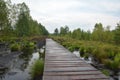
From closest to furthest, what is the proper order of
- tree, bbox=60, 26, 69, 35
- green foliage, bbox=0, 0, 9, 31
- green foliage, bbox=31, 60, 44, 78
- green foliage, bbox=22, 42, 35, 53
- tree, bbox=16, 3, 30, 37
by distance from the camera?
green foliage, bbox=31, 60, 44, 78 → green foliage, bbox=0, 0, 9, 31 → green foliage, bbox=22, 42, 35, 53 → tree, bbox=16, 3, 30, 37 → tree, bbox=60, 26, 69, 35

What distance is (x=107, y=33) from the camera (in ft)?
155

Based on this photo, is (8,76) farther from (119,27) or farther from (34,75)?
(119,27)

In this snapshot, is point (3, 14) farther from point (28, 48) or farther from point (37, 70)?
point (37, 70)

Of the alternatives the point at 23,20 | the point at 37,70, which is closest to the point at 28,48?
the point at 37,70

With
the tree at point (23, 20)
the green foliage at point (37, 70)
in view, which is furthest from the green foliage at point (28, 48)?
the tree at point (23, 20)

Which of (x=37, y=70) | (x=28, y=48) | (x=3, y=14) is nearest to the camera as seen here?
(x=37, y=70)

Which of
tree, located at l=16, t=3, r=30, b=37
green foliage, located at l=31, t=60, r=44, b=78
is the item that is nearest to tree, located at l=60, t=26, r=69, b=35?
tree, located at l=16, t=3, r=30, b=37

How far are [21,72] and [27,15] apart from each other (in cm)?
4562

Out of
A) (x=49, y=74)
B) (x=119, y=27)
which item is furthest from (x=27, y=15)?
(x=49, y=74)

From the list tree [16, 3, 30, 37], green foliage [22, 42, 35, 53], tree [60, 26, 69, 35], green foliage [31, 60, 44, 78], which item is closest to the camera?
green foliage [31, 60, 44, 78]

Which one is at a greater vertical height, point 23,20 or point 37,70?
point 23,20

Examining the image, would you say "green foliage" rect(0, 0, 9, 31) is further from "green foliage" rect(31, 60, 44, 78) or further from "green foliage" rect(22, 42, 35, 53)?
"green foliage" rect(31, 60, 44, 78)

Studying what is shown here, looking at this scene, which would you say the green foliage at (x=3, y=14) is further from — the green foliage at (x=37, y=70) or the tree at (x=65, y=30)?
the tree at (x=65, y=30)

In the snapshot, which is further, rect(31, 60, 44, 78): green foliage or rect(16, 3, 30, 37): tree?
→ rect(16, 3, 30, 37): tree
